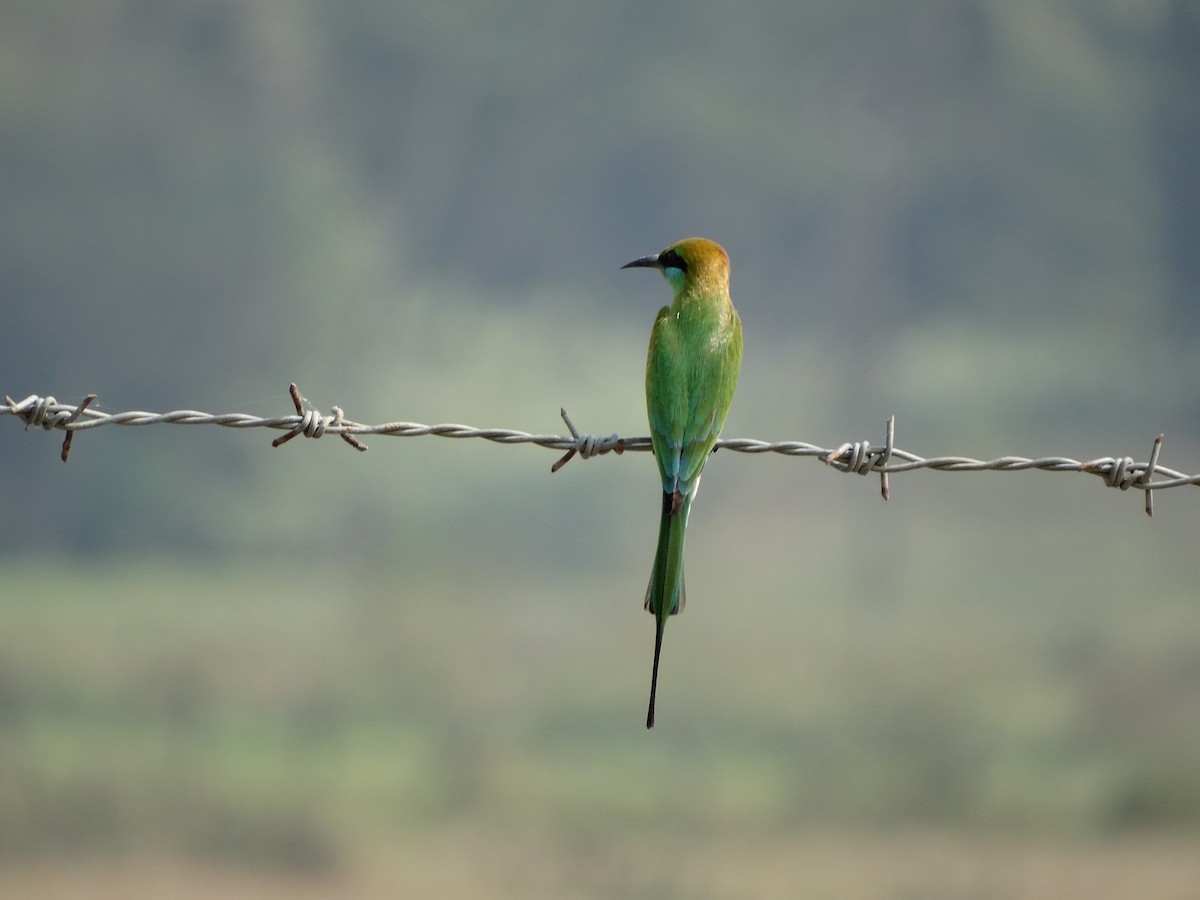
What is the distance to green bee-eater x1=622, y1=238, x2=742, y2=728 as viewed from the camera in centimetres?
219

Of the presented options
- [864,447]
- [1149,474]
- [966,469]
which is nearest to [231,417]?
[864,447]

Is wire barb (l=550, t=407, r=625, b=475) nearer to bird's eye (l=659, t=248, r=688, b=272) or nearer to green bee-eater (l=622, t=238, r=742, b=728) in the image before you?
green bee-eater (l=622, t=238, r=742, b=728)

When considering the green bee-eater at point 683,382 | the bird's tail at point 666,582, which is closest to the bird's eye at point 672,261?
the green bee-eater at point 683,382

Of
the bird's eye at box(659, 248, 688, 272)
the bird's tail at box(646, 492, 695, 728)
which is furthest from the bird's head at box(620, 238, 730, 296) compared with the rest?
the bird's tail at box(646, 492, 695, 728)

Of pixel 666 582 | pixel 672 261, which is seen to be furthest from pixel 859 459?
pixel 672 261

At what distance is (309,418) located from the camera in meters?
1.95

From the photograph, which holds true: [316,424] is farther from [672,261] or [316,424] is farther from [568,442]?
[672,261]

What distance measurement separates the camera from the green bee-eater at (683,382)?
2.19 meters

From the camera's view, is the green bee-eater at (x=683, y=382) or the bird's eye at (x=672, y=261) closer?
the green bee-eater at (x=683, y=382)

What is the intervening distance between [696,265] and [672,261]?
10cm

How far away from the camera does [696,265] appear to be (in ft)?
9.39

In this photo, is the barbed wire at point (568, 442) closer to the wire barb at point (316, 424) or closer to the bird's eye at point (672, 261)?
the wire barb at point (316, 424)

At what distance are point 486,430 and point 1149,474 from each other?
1.20 meters

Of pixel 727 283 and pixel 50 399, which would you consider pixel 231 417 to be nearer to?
pixel 50 399
